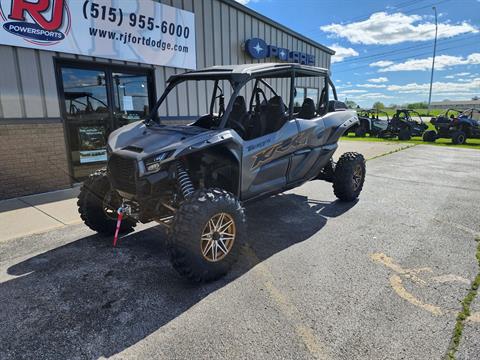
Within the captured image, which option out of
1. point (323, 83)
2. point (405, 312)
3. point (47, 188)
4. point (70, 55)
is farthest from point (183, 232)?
point (70, 55)

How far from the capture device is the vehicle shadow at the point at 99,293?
94.7 inches

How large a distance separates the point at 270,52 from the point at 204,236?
9590 mm

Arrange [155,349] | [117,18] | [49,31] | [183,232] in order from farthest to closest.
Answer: [117,18] → [49,31] → [183,232] → [155,349]

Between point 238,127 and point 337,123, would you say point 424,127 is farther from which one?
point 238,127

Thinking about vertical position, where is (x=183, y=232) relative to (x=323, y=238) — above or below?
above

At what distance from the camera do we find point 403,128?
58.2ft

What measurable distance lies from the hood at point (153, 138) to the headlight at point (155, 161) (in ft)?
0.15

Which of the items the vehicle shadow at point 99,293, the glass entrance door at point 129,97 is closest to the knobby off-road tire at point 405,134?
the glass entrance door at point 129,97

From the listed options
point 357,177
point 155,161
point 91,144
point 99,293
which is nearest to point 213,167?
point 155,161

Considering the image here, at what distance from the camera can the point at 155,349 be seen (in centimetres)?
232

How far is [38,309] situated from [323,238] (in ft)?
10.4

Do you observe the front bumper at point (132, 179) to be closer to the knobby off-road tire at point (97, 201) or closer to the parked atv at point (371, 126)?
the knobby off-road tire at point (97, 201)

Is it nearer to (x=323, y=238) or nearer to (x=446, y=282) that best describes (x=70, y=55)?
(x=323, y=238)

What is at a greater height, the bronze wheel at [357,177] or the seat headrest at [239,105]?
the seat headrest at [239,105]
